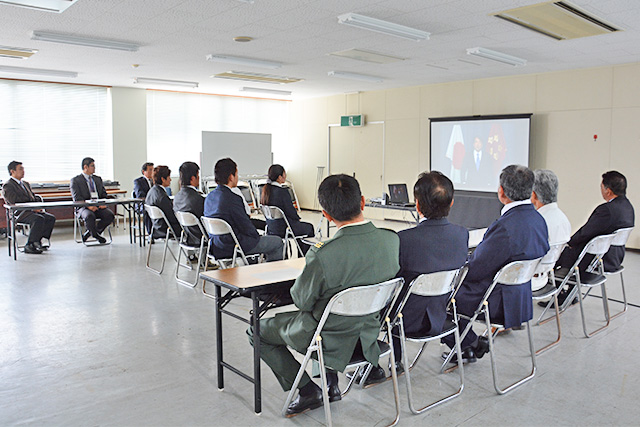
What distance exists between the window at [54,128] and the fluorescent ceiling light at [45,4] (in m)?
5.58

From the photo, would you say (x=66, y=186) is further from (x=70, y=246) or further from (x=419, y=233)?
(x=419, y=233)

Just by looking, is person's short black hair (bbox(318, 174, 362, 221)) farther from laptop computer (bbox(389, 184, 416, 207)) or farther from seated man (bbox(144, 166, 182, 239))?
laptop computer (bbox(389, 184, 416, 207))

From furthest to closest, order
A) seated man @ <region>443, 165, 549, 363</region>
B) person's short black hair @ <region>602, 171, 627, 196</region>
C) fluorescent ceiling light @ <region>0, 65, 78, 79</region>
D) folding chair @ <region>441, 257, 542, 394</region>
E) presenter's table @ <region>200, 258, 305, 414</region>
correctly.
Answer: fluorescent ceiling light @ <region>0, 65, 78, 79</region>
person's short black hair @ <region>602, 171, 627, 196</region>
seated man @ <region>443, 165, 549, 363</region>
folding chair @ <region>441, 257, 542, 394</region>
presenter's table @ <region>200, 258, 305, 414</region>

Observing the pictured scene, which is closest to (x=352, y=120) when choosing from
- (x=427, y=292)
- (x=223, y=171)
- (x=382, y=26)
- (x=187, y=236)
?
(x=382, y=26)

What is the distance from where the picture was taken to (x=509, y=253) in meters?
3.14

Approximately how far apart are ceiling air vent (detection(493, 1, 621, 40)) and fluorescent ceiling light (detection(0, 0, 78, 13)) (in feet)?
12.7

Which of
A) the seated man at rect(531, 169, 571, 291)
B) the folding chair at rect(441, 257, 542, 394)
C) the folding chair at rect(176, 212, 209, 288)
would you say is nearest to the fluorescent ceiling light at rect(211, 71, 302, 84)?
the folding chair at rect(176, 212, 209, 288)

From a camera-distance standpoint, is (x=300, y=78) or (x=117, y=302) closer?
(x=117, y=302)

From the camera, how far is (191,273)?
6.15 meters

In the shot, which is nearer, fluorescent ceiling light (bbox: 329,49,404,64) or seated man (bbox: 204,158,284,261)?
seated man (bbox: 204,158,284,261)

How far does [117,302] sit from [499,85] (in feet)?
23.1

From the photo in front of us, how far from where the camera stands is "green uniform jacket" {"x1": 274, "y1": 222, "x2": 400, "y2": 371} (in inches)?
93.9

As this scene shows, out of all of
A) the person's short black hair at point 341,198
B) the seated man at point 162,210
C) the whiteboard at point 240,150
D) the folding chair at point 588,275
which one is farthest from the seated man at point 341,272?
the whiteboard at point 240,150

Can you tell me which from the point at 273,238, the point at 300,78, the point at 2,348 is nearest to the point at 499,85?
the point at 300,78
